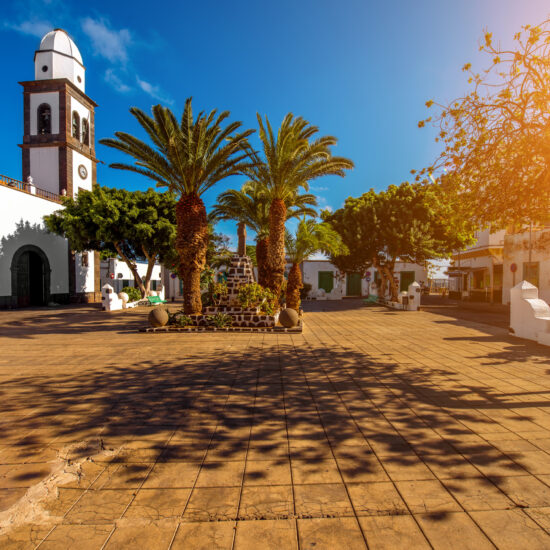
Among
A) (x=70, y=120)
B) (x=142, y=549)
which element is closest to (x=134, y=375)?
(x=142, y=549)

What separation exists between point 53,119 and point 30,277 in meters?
13.2

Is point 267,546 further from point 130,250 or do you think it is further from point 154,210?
point 130,250

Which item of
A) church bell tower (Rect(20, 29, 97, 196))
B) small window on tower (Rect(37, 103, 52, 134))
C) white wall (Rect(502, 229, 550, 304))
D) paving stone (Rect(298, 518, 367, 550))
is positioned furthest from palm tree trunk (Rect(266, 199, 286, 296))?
small window on tower (Rect(37, 103, 52, 134))

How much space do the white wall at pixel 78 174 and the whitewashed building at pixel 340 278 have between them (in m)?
22.0

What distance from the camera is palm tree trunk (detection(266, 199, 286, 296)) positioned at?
14.6 metres

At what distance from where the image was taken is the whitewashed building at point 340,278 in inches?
1470

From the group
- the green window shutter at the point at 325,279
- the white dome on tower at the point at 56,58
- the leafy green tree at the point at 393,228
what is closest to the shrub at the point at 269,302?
the leafy green tree at the point at 393,228

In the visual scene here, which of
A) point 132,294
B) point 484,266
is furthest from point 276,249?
point 484,266

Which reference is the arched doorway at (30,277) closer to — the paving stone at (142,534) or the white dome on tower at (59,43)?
the white dome on tower at (59,43)

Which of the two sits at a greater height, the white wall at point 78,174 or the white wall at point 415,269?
the white wall at point 78,174

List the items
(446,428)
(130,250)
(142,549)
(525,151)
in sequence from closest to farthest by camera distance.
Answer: (142,549)
(446,428)
(525,151)
(130,250)

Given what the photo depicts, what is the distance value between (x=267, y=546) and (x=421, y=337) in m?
9.78

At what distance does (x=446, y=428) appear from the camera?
13.4 feet

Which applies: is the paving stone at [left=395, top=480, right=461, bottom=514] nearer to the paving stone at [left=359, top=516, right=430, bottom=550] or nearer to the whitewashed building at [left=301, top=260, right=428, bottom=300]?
the paving stone at [left=359, top=516, right=430, bottom=550]
